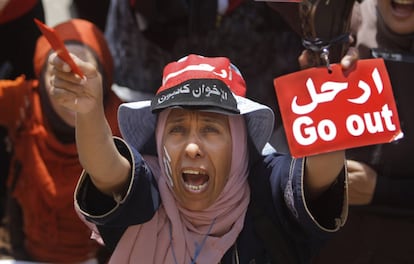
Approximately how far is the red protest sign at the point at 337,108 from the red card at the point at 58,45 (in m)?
0.45

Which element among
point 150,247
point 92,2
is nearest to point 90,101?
point 150,247

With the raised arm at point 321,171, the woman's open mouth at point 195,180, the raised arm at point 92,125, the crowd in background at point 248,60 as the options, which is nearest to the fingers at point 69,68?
the raised arm at point 92,125

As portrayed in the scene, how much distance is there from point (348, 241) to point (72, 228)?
100cm

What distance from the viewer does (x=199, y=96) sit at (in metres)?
2.02

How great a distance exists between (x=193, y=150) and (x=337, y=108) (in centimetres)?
37

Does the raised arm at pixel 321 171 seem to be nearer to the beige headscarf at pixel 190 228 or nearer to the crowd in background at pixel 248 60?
the beige headscarf at pixel 190 228

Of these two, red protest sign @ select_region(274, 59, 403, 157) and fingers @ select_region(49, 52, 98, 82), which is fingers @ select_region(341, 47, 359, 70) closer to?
red protest sign @ select_region(274, 59, 403, 157)

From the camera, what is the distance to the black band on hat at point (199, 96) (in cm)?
200

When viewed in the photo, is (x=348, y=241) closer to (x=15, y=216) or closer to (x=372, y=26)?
(x=372, y=26)

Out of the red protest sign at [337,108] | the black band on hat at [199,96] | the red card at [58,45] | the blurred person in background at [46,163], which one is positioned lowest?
the blurred person in background at [46,163]

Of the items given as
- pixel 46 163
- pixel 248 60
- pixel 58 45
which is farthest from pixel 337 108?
pixel 248 60

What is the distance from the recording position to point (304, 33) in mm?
2020

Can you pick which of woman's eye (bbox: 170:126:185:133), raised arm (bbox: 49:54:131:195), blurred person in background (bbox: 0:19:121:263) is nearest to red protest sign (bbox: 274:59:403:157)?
woman's eye (bbox: 170:126:185:133)

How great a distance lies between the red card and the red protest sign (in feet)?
1.49
